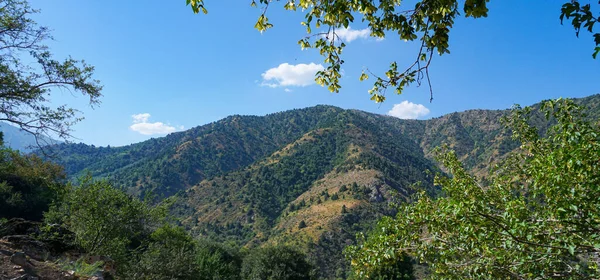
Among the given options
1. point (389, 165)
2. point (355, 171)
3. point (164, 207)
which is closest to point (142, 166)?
point (355, 171)

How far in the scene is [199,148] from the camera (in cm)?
17800

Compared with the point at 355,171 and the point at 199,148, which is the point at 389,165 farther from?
the point at 199,148

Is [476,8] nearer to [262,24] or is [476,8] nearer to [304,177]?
[262,24]

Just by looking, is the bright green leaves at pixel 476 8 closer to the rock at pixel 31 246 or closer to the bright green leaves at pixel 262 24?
the bright green leaves at pixel 262 24

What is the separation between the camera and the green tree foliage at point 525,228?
398 cm

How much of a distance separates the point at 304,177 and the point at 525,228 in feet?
441

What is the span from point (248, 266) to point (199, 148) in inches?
6060

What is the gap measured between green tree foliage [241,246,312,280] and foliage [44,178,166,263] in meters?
15.8

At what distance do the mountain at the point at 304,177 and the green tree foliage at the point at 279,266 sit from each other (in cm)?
3799

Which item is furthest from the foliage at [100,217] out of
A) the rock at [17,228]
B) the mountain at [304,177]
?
the mountain at [304,177]

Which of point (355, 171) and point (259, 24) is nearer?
point (259, 24)

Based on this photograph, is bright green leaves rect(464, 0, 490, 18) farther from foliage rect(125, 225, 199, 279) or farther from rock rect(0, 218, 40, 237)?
foliage rect(125, 225, 199, 279)

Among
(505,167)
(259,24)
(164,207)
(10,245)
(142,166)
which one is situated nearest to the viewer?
(259,24)

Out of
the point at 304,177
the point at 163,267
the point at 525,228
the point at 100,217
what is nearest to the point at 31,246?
the point at 100,217
